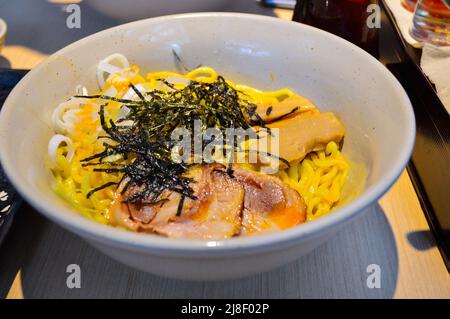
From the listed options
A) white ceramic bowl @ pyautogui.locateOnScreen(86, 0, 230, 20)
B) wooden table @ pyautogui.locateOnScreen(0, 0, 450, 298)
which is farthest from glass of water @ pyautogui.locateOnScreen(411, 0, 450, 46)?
white ceramic bowl @ pyautogui.locateOnScreen(86, 0, 230, 20)

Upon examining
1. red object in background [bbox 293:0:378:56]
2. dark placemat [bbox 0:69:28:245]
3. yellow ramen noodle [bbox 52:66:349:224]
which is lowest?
dark placemat [bbox 0:69:28:245]

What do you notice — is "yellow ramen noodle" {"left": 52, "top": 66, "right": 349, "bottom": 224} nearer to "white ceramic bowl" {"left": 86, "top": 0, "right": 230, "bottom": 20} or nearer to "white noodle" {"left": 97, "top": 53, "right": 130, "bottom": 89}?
"white noodle" {"left": 97, "top": 53, "right": 130, "bottom": 89}

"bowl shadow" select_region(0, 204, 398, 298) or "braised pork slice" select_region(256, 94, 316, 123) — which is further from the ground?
"braised pork slice" select_region(256, 94, 316, 123)

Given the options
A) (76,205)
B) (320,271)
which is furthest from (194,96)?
(320,271)

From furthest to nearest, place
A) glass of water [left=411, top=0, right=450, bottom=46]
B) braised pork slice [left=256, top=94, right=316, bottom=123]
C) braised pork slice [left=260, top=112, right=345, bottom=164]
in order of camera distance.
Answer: glass of water [left=411, top=0, right=450, bottom=46]
braised pork slice [left=256, top=94, right=316, bottom=123]
braised pork slice [left=260, top=112, right=345, bottom=164]

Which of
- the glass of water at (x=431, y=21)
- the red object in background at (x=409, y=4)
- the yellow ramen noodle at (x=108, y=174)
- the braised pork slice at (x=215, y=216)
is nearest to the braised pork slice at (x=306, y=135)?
the yellow ramen noodle at (x=108, y=174)

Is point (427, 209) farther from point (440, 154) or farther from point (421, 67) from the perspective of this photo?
point (421, 67)

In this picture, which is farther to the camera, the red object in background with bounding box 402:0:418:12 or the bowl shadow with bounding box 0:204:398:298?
the red object in background with bounding box 402:0:418:12
